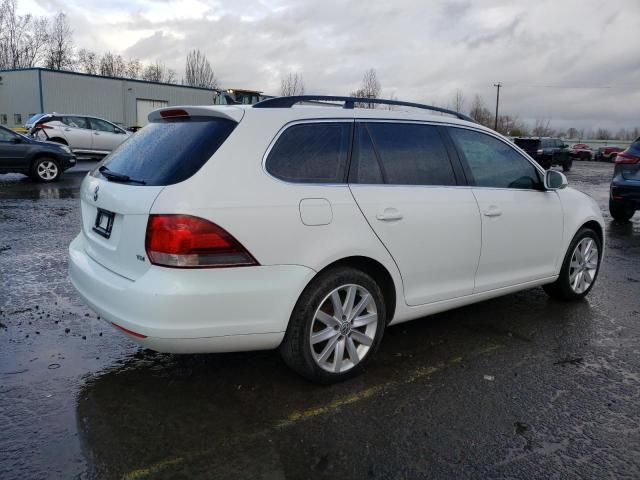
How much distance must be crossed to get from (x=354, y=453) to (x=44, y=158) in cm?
1354

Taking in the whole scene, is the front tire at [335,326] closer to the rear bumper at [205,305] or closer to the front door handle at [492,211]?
the rear bumper at [205,305]

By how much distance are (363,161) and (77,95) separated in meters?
35.3

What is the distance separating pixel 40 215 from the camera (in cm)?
898

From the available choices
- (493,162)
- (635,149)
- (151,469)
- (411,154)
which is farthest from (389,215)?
(635,149)

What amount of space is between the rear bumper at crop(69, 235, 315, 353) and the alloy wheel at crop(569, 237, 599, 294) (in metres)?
3.18

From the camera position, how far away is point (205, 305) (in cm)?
281

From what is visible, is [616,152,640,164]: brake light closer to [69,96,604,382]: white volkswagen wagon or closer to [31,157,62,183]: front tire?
[69,96,604,382]: white volkswagen wagon

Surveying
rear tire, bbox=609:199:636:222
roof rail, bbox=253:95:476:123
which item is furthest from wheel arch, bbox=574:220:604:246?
rear tire, bbox=609:199:636:222

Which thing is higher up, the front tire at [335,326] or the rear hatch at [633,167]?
the rear hatch at [633,167]

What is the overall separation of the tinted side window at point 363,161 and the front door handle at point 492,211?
1023mm

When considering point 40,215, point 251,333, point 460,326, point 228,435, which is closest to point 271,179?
point 251,333

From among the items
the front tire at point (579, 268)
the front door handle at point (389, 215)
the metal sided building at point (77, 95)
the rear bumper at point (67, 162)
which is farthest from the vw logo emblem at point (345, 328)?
the metal sided building at point (77, 95)

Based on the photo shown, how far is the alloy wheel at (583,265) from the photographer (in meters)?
5.10

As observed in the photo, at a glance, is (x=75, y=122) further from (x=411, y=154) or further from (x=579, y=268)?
(x=579, y=268)
